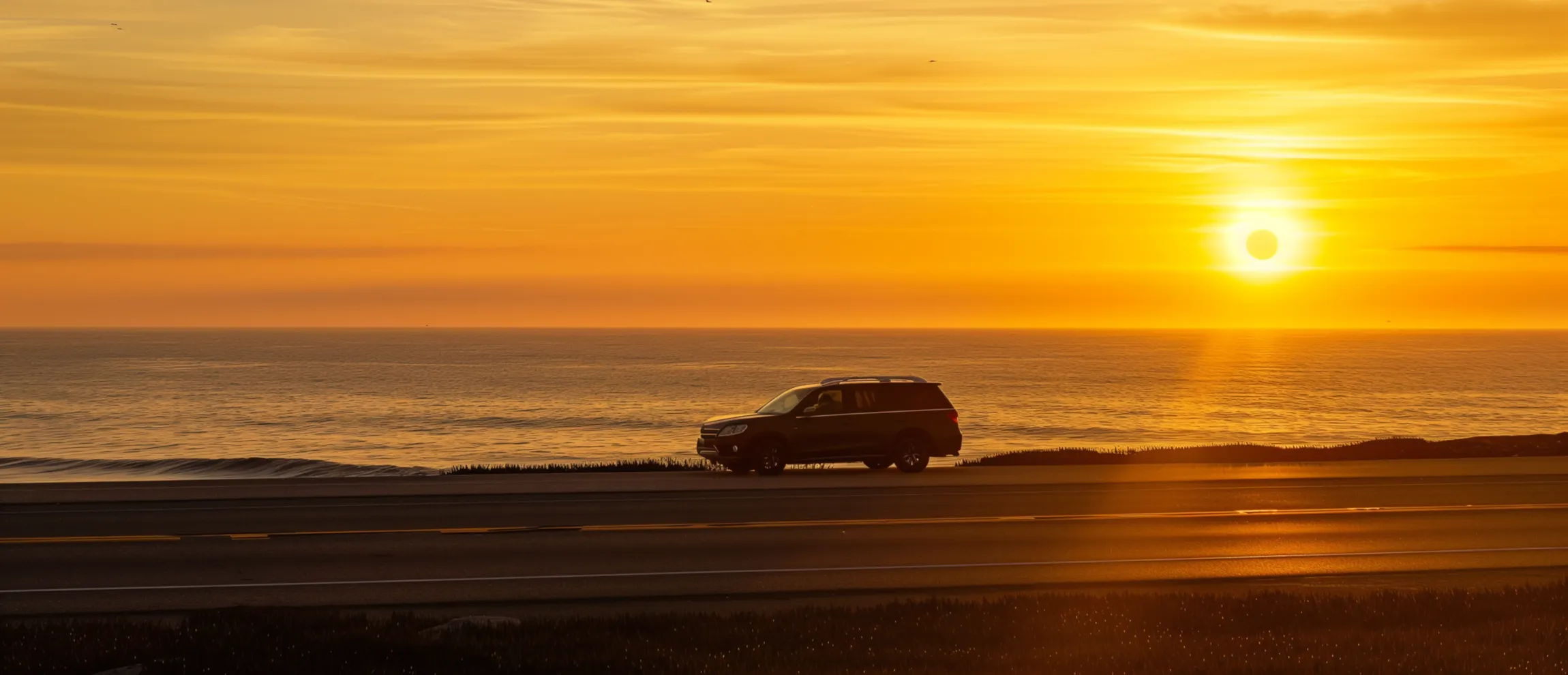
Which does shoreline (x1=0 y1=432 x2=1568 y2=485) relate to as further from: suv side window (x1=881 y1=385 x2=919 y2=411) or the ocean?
the ocean

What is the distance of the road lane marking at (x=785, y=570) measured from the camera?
578 inches

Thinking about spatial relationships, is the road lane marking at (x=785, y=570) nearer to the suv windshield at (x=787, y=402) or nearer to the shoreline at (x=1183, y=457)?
the suv windshield at (x=787, y=402)

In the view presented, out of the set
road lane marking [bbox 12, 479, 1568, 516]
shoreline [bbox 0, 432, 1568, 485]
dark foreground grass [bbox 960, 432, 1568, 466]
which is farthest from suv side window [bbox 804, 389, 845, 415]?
dark foreground grass [bbox 960, 432, 1568, 466]

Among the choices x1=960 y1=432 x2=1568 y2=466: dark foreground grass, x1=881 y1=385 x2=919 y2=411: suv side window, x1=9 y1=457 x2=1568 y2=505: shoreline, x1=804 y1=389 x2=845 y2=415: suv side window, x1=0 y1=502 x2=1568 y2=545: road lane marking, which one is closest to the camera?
x1=0 y1=502 x2=1568 y2=545: road lane marking

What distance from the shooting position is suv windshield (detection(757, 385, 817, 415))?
2828 centimetres

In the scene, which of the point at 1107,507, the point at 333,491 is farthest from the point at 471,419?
the point at 1107,507

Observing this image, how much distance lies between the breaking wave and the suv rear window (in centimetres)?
1573

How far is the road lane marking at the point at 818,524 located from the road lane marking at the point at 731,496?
9.81ft

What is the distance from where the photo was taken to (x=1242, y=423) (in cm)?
7994

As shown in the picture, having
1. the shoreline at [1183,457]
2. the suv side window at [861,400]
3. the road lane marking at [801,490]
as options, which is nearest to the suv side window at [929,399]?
the suv side window at [861,400]

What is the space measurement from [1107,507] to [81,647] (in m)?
15.2

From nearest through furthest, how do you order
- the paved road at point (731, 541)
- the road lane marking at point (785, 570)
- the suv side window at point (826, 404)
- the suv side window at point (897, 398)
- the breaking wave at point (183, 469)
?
1. the road lane marking at point (785, 570)
2. the paved road at point (731, 541)
3. the suv side window at point (826, 404)
4. the suv side window at point (897, 398)
5. the breaking wave at point (183, 469)

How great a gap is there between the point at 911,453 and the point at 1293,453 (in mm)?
9990

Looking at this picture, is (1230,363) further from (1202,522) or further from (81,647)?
(81,647)
